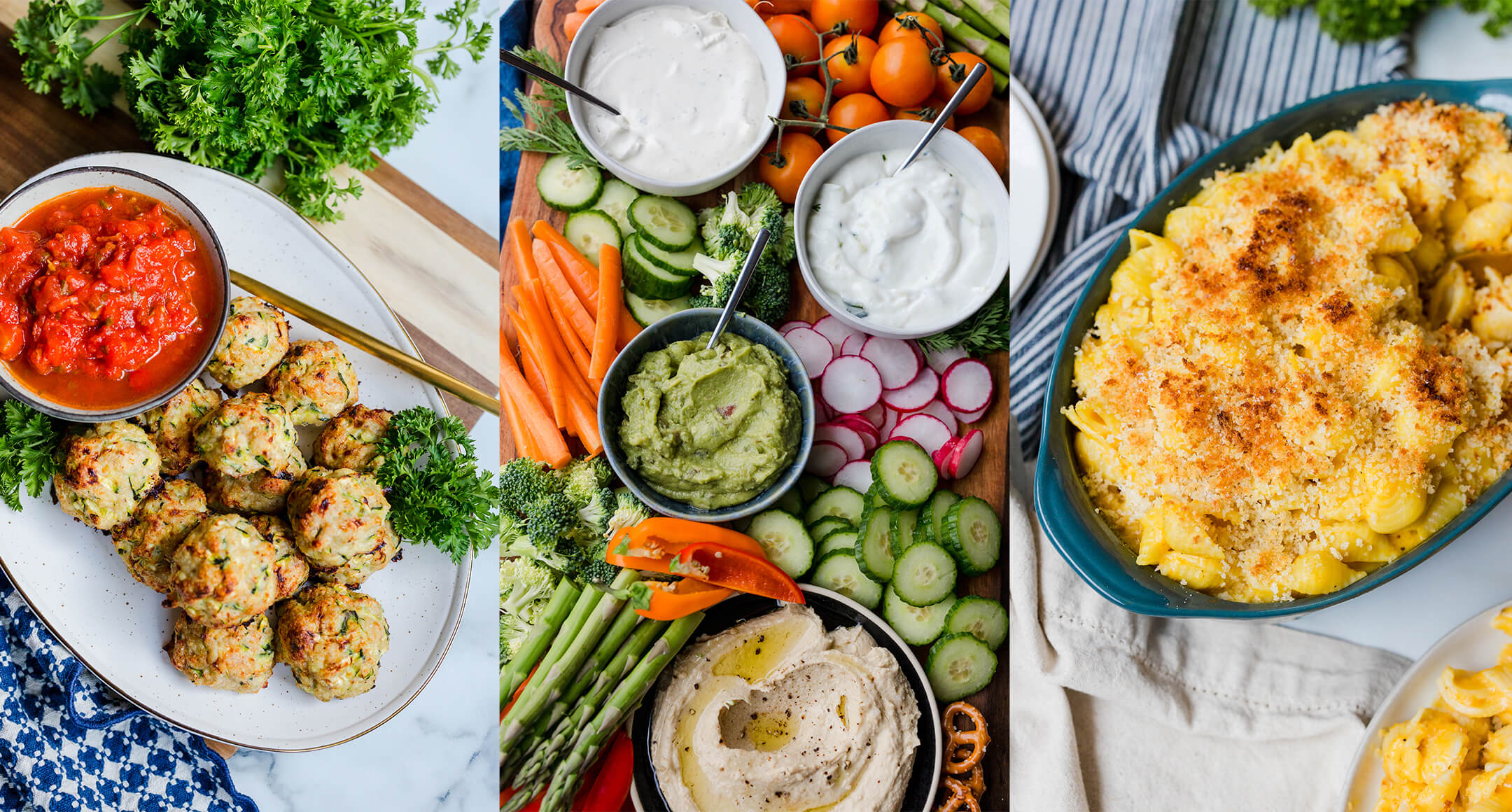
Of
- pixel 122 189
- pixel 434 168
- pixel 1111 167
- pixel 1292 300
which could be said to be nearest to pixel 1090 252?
pixel 1111 167

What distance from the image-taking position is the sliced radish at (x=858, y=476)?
1653 millimetres

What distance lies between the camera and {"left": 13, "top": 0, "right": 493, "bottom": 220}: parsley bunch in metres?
1.36

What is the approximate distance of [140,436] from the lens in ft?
4.70

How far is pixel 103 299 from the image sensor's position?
127 centimetres

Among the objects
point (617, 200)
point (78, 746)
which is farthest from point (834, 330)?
point (78, 746)

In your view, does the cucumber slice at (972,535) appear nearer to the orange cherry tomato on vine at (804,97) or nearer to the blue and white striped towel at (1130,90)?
the blue and white striped towel at (1130,90)

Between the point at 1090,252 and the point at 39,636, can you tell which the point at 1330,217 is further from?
the point at 39,636

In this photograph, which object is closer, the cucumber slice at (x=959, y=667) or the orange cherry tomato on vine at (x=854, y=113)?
the cucumber slice at (x=959, y=667)

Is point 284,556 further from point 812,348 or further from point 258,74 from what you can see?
point 812,348

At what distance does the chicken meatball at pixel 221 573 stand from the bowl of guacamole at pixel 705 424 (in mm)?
659

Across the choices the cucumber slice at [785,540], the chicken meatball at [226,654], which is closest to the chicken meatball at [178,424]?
the chicken meatball at [226,654]

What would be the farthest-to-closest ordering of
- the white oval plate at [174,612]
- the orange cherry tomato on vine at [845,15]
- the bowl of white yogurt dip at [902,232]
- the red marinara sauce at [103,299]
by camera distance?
the orange cherry tomato on vine at [845,15]
the bowl of white yogurt dip at [902,232]
the white oval plate at [174,612]
the red marinara sauce at [103,299]

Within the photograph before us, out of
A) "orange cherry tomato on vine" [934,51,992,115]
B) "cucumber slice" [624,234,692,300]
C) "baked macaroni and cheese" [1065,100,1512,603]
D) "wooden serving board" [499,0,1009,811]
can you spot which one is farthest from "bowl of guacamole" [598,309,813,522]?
"orange cherry tomato on vine" [934,51,992,115]

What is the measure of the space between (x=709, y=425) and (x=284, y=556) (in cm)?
84
